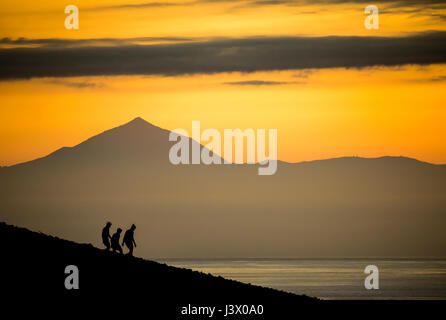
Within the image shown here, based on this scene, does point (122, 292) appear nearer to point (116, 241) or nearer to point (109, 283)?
point (109, 283)

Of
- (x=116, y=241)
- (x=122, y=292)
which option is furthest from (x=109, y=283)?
(x=116, y=241)

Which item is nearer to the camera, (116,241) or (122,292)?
(122,292)

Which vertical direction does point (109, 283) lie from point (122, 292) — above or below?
above

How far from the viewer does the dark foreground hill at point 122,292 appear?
30688 mm

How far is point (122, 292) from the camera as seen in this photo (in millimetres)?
33094

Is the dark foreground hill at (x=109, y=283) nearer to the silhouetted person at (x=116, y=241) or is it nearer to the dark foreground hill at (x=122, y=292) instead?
the dark foreground hill at (x=122, y=292)
